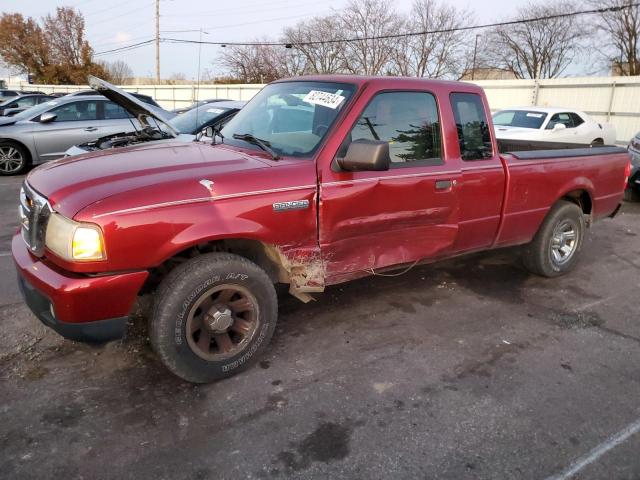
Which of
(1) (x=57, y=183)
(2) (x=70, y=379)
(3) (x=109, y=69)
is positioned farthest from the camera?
(3) (x=109, y=69)

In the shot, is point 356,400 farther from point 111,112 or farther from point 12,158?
point 12,158

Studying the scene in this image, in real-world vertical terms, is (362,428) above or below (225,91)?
below

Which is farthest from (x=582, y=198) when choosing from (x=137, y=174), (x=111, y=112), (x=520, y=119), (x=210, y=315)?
(x=111, y=112)

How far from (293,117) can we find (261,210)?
1027 millimetres

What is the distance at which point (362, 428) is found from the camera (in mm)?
2754

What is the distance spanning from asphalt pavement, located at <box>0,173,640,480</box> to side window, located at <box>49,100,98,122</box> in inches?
267

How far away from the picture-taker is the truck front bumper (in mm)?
2652

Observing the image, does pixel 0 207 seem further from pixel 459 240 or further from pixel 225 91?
pixel 225 91

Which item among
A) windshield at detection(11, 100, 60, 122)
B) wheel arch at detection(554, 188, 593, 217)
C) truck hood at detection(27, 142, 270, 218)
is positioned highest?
windshield at detection(11, 100, 60, 122)

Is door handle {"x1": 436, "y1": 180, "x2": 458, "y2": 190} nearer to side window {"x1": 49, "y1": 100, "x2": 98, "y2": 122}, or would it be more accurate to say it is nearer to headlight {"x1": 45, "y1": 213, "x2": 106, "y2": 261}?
headlight {"x1": 45, "y1": 213, "x2": 106, "y2": 261}

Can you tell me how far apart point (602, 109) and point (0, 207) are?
1851 cm

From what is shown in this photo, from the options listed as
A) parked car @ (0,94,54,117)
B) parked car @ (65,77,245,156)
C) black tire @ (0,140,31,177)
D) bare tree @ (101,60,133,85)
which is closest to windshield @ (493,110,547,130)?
parked car @ (65,77,245,156)

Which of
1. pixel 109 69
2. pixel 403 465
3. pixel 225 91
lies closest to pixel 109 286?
pixel 403 465

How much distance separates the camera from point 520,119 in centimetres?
1278
